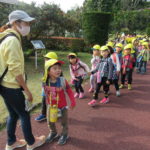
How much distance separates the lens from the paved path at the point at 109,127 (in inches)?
129

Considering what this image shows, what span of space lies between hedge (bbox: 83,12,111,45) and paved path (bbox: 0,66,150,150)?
921 cm

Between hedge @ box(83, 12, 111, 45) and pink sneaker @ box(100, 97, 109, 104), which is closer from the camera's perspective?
pink sneaker @ box(100, 97, 109, 104)

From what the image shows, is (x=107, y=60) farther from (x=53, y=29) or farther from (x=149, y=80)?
(x=53, y=29)

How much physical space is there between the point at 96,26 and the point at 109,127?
1123 cm

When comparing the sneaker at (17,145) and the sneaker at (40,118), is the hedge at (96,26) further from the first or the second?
the sneaker at (17,145)

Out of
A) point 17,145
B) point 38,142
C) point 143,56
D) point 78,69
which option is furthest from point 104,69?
point 143,56

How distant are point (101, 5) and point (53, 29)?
2890cm

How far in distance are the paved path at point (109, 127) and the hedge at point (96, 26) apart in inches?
363

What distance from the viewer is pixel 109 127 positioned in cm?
389

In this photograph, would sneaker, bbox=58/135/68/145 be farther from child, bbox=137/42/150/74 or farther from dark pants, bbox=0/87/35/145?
child, bbox=137/42/150/74

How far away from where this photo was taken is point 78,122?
4090 mm

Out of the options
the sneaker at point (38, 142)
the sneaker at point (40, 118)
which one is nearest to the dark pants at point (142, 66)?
the sneaker at point (40, 118)

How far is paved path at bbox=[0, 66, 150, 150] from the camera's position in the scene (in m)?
3.29

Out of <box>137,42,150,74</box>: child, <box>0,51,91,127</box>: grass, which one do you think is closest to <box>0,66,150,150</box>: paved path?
<box>0,51,91,127</box>: grass
